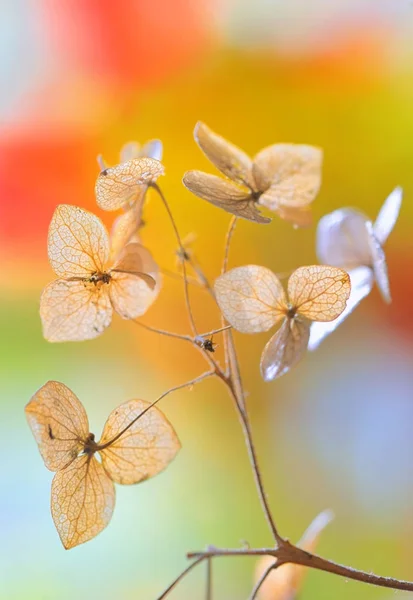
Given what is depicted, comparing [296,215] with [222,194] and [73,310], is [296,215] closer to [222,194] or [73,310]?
[222,194]

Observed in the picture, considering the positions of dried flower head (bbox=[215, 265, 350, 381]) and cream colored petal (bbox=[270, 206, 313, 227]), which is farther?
cream colored petal (bbox=[270, 206, 313, 227])

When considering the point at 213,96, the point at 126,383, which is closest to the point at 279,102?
the point at 213,96

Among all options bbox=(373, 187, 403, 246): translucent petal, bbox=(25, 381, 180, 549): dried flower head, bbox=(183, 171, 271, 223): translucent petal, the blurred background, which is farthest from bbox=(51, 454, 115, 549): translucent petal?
the blurred background

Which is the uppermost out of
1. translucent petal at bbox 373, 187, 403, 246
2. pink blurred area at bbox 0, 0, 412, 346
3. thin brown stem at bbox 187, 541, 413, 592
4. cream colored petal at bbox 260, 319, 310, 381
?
pink blurred area at bbox 0, 0, 412, 346

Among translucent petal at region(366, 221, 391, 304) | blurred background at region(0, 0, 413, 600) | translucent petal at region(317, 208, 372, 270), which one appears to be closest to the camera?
translucent petal at region(366, 221, 391, 304)

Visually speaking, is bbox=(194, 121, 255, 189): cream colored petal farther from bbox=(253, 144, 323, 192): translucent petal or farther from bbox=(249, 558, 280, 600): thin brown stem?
bbox=(249, 558, 280, 600): thin brown stem

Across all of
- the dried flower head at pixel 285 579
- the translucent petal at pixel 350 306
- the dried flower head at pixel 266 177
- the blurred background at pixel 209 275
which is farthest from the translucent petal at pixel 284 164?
the blurred background at pixel 209 275

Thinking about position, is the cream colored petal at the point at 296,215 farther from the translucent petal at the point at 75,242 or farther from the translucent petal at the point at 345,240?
the translucent petal at the point at 75,242
